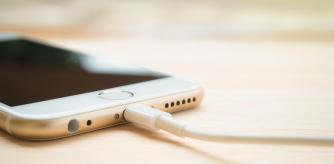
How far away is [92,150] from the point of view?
1.73 feet

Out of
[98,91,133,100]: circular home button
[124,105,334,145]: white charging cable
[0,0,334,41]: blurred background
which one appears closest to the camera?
[124,105,334,145]: white charging cable

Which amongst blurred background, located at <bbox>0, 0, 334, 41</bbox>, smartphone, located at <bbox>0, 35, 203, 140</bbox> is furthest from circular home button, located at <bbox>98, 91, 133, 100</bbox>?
blurred background, located at <bbox>0, 0, 334, 41</bbox>

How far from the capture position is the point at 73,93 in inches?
24.4

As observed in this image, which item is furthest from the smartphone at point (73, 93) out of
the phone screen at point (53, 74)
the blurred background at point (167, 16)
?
the blurred background at point (167, 16)

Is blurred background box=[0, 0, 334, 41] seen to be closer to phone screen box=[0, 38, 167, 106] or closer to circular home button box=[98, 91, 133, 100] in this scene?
phone screen box=[0, 38, 167, 106]

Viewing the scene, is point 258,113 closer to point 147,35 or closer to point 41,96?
point 41,96

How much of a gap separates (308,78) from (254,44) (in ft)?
1.03

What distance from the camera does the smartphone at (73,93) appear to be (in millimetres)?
535

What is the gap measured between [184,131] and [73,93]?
153 mm

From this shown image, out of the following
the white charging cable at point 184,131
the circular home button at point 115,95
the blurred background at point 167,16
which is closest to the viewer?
the white charging cable at point 184,131

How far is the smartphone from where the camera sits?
1.75ft

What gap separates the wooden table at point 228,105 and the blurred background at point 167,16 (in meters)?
0.07

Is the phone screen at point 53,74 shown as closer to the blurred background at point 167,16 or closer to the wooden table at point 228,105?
the wooden table at point 228,105

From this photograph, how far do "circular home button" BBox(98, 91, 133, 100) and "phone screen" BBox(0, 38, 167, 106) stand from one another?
0.03 m
